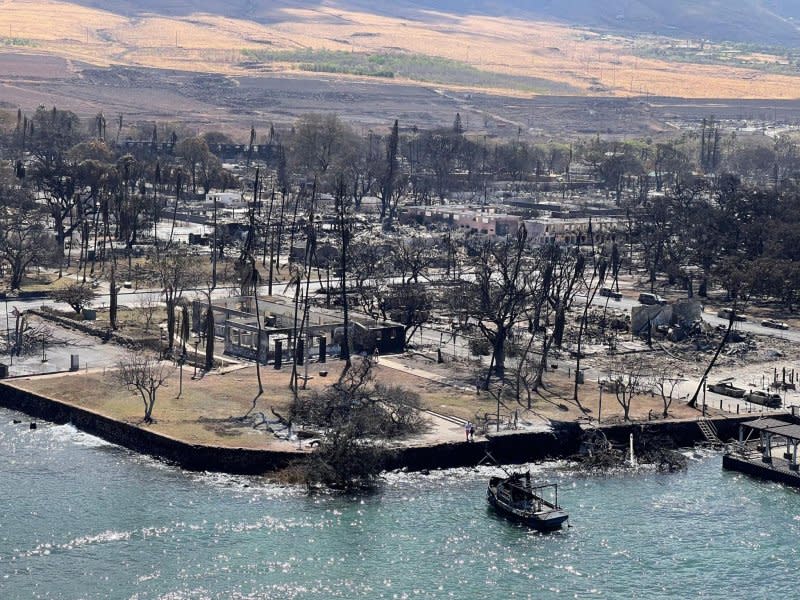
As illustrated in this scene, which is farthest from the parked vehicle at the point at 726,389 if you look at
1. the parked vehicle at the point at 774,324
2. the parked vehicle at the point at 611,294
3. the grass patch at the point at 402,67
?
the grass patch at the point at 402,67

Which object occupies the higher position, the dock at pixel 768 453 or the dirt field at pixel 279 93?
the dirt field at pixel 279 93

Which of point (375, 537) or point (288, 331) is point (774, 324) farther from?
point (375, 537)

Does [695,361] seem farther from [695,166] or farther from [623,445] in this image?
[695,166]

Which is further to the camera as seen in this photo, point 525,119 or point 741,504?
point 525,119

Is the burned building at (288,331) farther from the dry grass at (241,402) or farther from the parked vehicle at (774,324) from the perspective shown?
the parked vehicle at (774,324)

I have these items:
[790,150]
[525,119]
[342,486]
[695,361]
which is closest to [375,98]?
[525,119]

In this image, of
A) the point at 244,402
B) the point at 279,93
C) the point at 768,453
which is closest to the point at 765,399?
the point at 768,453
